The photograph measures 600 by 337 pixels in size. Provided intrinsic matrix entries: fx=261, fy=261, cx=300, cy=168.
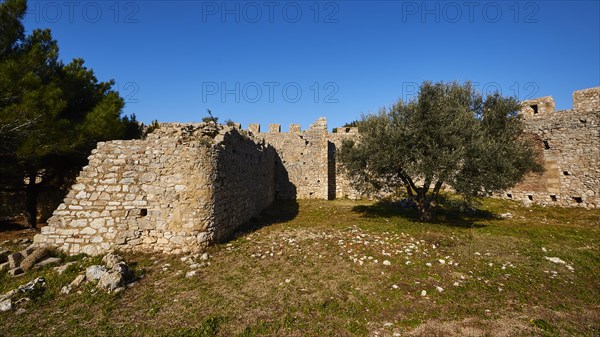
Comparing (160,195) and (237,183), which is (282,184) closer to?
(237,183)

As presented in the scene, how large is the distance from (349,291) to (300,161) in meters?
16.8

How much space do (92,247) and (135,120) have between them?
11.0m

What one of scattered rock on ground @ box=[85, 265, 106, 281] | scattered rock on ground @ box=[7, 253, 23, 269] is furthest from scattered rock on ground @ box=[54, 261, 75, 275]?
scattered rock on ground @ box=[85, 265, 106, 281]

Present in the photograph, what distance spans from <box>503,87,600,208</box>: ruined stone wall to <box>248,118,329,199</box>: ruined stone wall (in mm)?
15367

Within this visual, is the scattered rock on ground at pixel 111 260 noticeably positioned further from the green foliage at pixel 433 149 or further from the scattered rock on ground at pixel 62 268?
the green foliage at pixel 433 149

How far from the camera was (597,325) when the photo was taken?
5.10m

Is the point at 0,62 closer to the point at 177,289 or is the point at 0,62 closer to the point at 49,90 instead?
the point at 49,90

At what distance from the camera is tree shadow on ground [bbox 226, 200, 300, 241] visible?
1186 cm

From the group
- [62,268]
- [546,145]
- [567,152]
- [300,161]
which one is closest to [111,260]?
[62,268]

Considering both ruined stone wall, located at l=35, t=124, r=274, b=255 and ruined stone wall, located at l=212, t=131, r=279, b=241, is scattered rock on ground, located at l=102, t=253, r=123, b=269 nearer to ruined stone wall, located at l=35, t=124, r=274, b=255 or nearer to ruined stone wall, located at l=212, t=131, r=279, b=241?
ruined stone wall, located at l=35, t=124, r=274, b=255

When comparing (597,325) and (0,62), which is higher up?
(0,62)

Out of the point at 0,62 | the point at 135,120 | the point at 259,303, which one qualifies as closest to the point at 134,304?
the point at 259,303

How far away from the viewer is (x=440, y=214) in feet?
53.0

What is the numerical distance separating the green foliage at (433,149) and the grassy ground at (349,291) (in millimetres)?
2735
